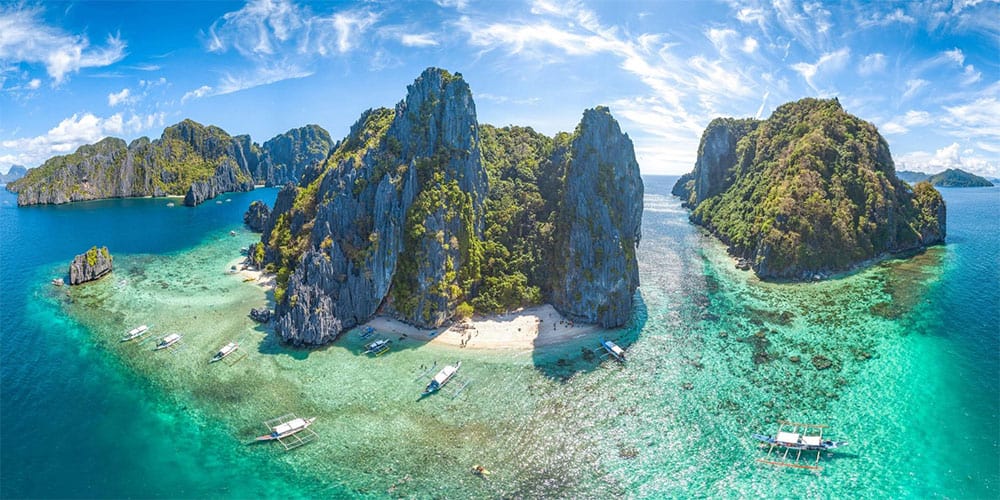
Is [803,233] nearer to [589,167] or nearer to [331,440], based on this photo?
[589,167]

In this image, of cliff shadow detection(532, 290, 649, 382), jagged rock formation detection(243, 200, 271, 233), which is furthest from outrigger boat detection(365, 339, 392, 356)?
jagged rock formation detection(243, 200, 271, 233)

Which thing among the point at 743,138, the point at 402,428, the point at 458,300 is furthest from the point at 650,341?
the point at 743,138

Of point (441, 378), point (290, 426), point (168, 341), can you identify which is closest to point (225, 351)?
point (168, 341)

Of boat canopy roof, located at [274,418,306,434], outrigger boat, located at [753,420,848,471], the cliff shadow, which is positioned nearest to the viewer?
outrigger boat, located at [753,420,848,471]

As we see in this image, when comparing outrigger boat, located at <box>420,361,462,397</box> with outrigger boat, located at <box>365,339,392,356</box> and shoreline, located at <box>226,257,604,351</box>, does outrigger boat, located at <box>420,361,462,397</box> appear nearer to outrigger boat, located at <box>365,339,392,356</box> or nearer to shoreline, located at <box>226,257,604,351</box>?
shoreline, located at <box>226,257,604,351</box>

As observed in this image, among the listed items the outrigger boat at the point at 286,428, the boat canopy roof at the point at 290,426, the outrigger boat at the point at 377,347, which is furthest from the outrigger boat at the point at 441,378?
the boat canopy roof at the point at 290,426

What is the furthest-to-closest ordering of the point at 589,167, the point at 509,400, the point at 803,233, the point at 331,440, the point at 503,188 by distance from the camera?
the point at 803,233
the point at 503,188
the point at 589,167
the point at 509,400
the point at 331,440

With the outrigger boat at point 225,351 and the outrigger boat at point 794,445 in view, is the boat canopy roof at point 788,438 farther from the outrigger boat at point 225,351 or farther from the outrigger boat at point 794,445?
the outrigger boat at point 225,351

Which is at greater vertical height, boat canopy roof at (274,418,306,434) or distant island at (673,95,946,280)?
distant island at (673,95,946,280)
